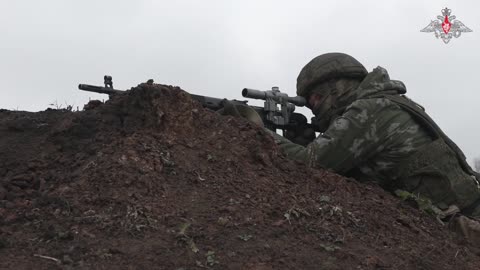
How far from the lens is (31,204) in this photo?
112 inches

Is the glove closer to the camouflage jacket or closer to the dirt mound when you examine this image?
the camouflage jacket

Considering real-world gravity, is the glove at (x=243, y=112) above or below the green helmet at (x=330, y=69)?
below

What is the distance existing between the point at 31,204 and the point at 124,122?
0.92 m

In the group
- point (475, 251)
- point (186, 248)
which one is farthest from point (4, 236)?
point (475, 251)

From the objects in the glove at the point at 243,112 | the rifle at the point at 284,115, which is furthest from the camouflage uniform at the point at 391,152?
the rifle at the point at 284,115

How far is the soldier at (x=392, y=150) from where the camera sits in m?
4.46

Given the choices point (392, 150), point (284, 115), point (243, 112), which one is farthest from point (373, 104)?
point (284, 115)

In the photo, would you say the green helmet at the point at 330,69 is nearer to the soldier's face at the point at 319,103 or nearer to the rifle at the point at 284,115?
the soldier's face at the point at 319,103

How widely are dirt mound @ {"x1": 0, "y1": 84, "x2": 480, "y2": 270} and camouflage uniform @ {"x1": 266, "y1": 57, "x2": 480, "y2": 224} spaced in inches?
22.2

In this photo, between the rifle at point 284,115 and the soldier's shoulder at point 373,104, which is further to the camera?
the rifle at point 284,115

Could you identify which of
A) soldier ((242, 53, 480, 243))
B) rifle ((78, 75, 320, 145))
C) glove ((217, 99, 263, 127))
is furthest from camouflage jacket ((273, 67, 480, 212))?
rifle ((78, 75, 320, 145))

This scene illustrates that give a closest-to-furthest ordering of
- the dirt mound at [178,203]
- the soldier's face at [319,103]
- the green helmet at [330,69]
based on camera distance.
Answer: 1. the dirt mound at [178,203]
2. the green helmet at [330,69]
3. the soldier's face at [319,103]

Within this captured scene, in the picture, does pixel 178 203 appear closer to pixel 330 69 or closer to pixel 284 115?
pixel 330 69

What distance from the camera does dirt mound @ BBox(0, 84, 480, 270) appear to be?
2.55 metres
